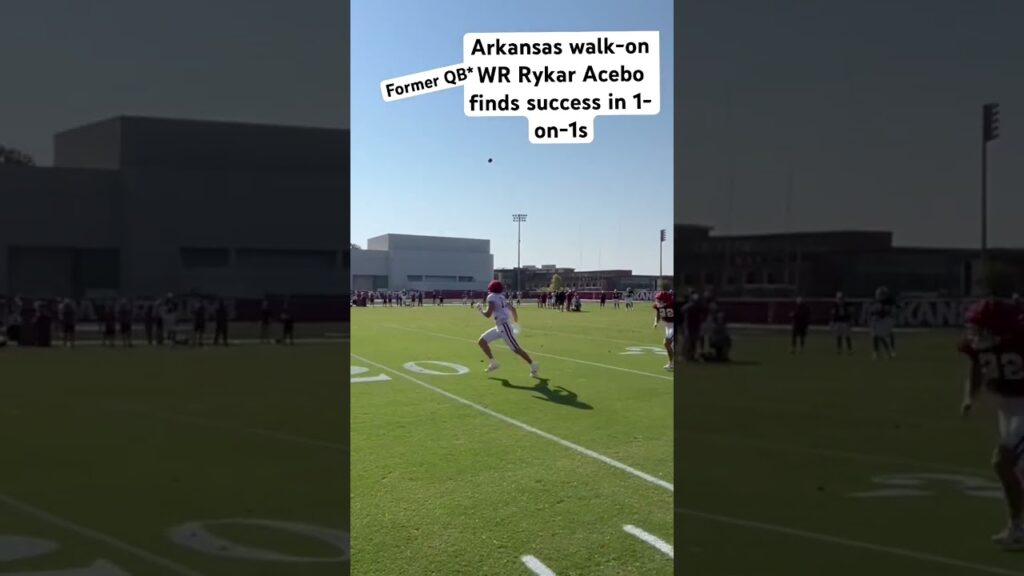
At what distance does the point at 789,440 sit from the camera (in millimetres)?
4508

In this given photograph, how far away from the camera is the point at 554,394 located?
9336mm

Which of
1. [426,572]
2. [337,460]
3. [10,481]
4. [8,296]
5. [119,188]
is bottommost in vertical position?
[426,572]

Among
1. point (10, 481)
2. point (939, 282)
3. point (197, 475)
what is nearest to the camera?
point (939, 282)

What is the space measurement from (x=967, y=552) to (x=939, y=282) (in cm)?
171

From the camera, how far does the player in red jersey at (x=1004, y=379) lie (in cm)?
306

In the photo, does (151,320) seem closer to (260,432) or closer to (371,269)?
(260,432)

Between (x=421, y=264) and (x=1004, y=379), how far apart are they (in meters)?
81.4

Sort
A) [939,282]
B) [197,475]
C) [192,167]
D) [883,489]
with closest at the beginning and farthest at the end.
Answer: [939,282] < [192,167] < [883,489] < [197,475]

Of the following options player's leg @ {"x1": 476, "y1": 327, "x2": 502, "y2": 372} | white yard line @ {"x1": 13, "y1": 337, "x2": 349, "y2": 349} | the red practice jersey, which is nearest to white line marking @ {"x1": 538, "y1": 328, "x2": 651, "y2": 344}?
player's leg @ {"x1": 476, "y1": 327, "x2": 502, "y2": 372}

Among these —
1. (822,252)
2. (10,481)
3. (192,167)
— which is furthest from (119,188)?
(822,252)

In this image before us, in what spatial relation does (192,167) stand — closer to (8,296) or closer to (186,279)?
(186,279)

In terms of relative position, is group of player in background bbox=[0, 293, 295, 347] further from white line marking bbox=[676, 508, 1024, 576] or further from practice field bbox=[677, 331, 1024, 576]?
white line marking bbox=[676, 508, 1024, 576]

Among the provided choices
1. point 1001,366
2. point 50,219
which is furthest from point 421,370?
point 1001,366

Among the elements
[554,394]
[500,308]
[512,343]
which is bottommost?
[554,394]
